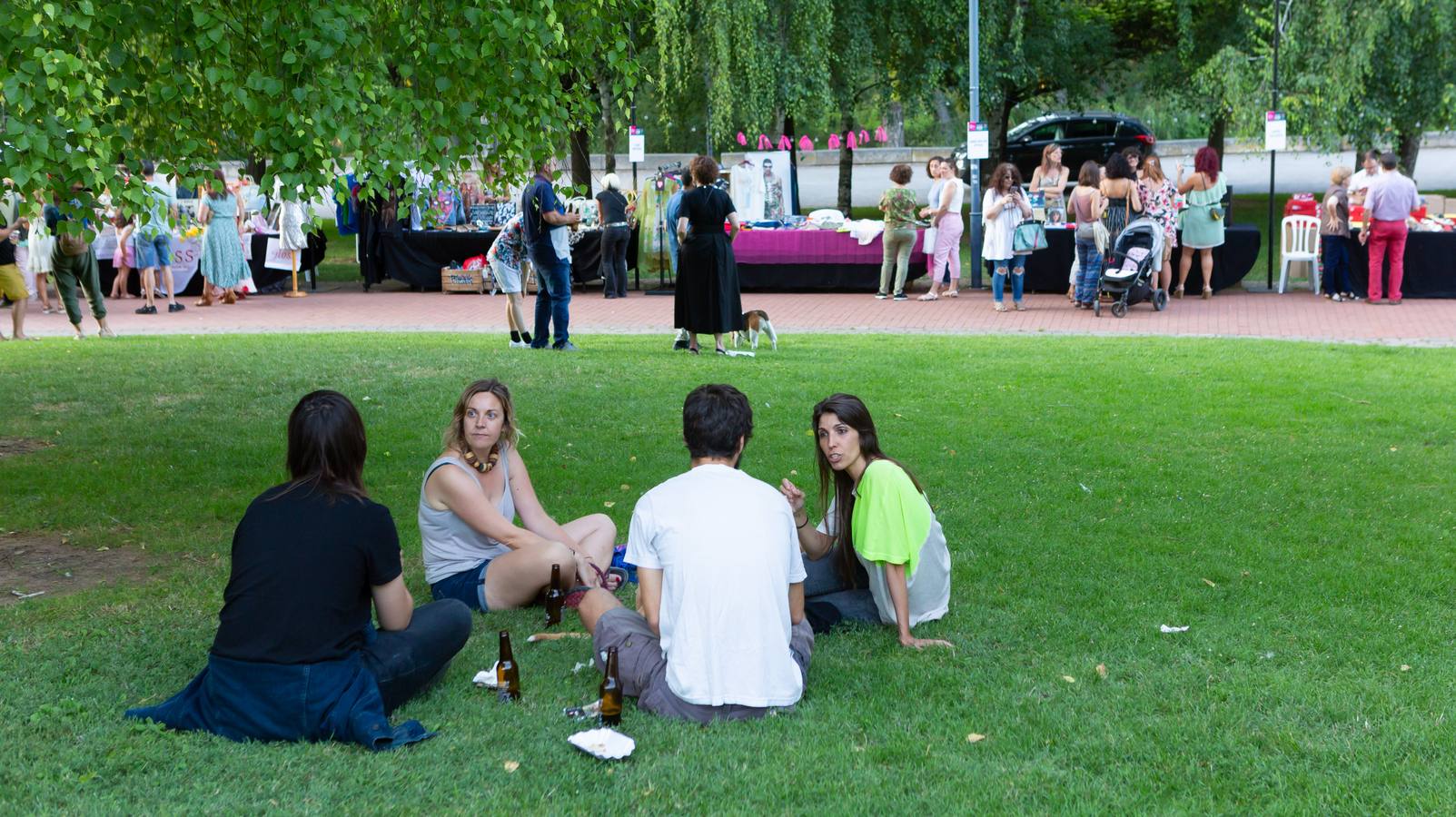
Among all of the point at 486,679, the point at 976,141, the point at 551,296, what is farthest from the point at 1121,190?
the point at 486,679

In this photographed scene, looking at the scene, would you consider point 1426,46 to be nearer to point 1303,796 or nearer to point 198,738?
point 1303,796

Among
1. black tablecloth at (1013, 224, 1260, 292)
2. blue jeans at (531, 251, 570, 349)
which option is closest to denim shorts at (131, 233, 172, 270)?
blue jeans at (531, 251, 570, 349)

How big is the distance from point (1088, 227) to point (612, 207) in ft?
20.6

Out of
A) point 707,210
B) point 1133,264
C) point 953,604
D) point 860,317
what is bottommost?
point 953,604

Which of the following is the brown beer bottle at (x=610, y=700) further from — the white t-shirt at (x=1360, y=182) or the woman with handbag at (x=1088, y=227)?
the white t-shirt at (x=1360, y=182)

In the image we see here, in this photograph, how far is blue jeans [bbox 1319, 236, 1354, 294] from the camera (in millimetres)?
17016

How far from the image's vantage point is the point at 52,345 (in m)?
14.3

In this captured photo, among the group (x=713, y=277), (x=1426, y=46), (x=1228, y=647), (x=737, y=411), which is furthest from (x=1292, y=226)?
(x=737, y=411)

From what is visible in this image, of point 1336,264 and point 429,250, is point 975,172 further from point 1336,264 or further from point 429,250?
point 429,250

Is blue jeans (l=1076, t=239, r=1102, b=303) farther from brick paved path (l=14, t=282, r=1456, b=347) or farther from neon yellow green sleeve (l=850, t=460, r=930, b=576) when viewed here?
neon yellow green sleeve (l=850, t=460, r=930, b=576)

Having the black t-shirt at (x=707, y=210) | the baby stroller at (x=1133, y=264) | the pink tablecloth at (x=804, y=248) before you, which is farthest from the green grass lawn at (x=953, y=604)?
the pink tablecloth at (x=804, y=248)

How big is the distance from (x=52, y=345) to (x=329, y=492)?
11.5m

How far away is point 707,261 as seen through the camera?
495 inches

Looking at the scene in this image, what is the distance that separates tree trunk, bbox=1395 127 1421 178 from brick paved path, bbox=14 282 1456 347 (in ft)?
15.4
